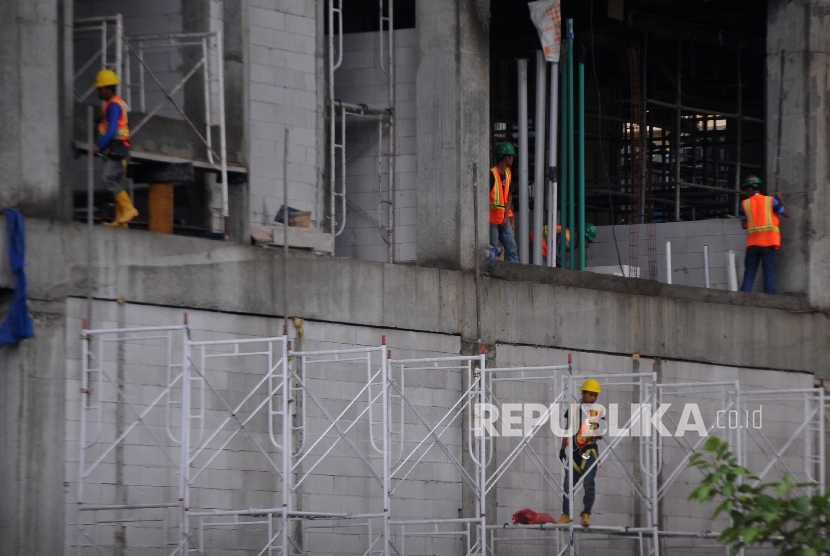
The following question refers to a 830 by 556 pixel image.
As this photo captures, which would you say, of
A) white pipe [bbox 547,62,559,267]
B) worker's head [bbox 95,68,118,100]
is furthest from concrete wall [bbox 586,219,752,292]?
worker's head [bbox 95,68,118,100]

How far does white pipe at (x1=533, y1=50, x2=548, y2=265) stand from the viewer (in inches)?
782

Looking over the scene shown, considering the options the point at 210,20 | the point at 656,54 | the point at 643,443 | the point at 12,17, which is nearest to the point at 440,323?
the point at 643,443

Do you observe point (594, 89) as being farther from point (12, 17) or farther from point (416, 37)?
point (12, 17)

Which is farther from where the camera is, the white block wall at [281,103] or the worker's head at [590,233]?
the worker's head at [590,233]

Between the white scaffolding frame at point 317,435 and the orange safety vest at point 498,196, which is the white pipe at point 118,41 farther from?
the orange safety vest at point 498,196

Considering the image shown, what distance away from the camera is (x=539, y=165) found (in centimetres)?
2027

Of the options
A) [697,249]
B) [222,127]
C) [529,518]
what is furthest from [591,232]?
[222,127]

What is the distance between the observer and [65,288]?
544 inches

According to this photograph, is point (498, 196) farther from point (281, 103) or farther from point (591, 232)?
point (591, 232)

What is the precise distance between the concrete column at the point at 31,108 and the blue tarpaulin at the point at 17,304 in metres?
0.44

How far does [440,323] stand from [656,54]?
956cm

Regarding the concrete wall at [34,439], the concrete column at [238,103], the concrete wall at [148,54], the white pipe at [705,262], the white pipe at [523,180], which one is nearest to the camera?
the concrete wall at [34,439]

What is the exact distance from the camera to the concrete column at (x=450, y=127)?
17766mm

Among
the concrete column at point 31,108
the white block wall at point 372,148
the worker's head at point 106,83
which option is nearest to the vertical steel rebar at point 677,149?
the white block wall at point 372,148
